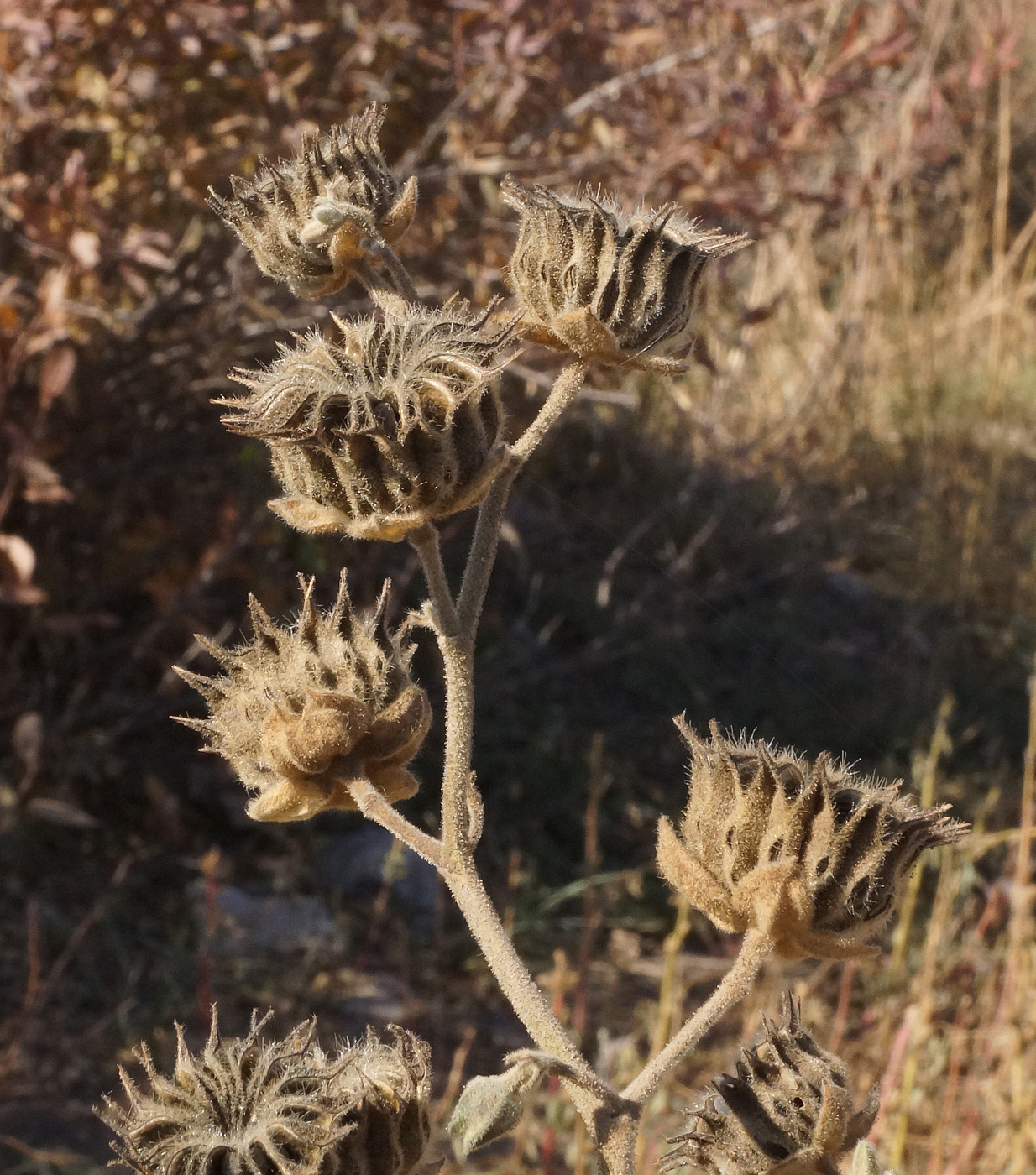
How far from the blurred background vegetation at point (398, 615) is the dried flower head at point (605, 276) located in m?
1.69

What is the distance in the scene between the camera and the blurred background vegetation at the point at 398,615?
3352mm

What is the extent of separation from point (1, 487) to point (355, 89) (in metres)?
1.59

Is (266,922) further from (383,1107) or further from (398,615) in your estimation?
(383,1107)

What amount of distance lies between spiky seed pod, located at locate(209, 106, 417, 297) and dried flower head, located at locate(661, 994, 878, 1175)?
37.1 inches

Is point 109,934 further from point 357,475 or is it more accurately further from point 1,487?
point 357,475

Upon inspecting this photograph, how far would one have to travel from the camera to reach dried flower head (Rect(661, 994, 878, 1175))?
4.29 ft

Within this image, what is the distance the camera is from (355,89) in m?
4.02

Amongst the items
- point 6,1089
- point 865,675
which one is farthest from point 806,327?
point 6,1089

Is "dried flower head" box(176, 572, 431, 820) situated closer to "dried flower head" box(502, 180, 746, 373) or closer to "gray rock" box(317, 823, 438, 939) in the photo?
"dried flower head" box(502, 180, 746, 373)

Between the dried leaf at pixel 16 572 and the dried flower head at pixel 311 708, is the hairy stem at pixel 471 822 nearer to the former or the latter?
the dried flower head at pixel 311 708

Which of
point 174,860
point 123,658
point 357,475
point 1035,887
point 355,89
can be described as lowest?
point 174,860

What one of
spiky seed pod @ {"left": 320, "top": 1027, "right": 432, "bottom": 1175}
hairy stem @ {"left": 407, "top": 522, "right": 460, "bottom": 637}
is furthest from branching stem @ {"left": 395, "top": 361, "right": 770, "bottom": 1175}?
spiky seed pod @ {"left": 320, "top": 1027, "right": 432, "bottom": 1175}

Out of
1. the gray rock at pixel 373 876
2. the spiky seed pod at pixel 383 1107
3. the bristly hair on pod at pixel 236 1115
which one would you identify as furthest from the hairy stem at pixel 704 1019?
the gray rock at pixel 373 876

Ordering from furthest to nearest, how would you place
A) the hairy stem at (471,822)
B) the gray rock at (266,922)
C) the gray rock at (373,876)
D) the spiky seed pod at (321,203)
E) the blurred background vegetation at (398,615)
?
the gray rock at (373,876) < the gray rock at (266,922) < the blurred background vegetation at (398,615) < the spiky seed pod at (321,203) < the hairy stem at (471,822)
